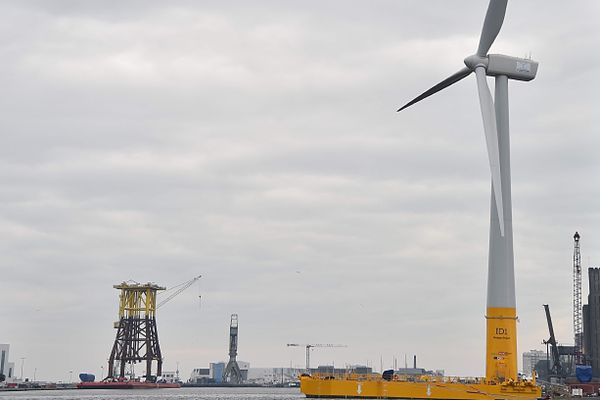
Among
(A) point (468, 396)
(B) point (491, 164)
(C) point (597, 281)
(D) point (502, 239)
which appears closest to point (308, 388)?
(A) point (468, 396)

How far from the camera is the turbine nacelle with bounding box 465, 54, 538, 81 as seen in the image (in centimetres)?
9625

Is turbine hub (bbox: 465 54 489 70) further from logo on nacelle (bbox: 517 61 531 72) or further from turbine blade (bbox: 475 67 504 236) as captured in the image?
turbine blade (bbox: 475 67 504 236)

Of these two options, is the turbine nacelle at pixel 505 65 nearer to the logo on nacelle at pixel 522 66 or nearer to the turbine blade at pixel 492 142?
the logo on nacelle at pixel 522 66

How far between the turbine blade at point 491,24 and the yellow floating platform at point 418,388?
40469 mm

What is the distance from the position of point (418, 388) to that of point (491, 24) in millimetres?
49613

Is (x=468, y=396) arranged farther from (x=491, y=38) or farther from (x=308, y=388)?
(x=491, y=38)

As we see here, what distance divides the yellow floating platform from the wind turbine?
2.04 m

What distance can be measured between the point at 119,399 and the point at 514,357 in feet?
244

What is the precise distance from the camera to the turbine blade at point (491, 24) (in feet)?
288

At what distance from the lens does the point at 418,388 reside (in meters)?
108

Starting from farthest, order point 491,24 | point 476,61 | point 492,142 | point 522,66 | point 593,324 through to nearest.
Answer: point 593,324
point 522,66
point 476,61
point 491,24
point 492,142

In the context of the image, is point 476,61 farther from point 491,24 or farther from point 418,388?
point 418,388

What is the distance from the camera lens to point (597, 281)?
196250mm

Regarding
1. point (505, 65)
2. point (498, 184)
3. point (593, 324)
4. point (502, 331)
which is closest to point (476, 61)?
point (505, 65)
